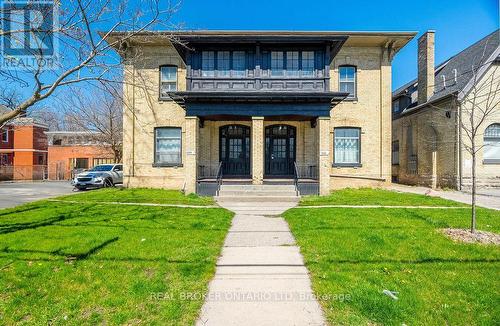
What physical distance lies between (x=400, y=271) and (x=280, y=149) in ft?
44.1

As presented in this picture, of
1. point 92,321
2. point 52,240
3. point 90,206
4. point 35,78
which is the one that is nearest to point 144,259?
point 92,321

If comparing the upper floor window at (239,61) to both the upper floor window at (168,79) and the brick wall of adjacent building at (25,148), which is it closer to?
the upper floor window at (168,79)

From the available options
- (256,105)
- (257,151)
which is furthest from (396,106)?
(257,151)

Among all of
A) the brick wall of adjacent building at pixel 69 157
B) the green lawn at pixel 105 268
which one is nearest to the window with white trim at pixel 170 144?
the green lawn at pixel 105 268

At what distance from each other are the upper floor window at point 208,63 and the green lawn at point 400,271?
10468mm

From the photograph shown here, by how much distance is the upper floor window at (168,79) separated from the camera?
17406 millimetres

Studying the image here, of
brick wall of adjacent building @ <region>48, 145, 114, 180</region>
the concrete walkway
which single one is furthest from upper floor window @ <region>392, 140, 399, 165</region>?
brick wall of adjacent building @ <region>48, 145, 114, 180</region>

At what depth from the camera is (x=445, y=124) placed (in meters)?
18.0

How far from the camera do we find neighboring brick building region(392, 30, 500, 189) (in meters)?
16.8

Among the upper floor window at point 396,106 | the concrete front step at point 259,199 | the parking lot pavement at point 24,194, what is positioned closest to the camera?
the parking lot pavement at point 24,194

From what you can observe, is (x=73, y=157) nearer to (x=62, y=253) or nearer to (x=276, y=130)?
(x=276, y=130)

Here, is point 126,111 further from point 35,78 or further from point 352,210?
point 352,210

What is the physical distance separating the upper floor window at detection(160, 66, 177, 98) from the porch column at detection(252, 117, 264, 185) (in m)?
6.44

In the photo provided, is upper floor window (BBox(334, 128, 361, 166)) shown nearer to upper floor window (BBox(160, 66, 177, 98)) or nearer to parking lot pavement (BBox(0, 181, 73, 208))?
upper floor window (BBox(160, 66, 177, 98))
